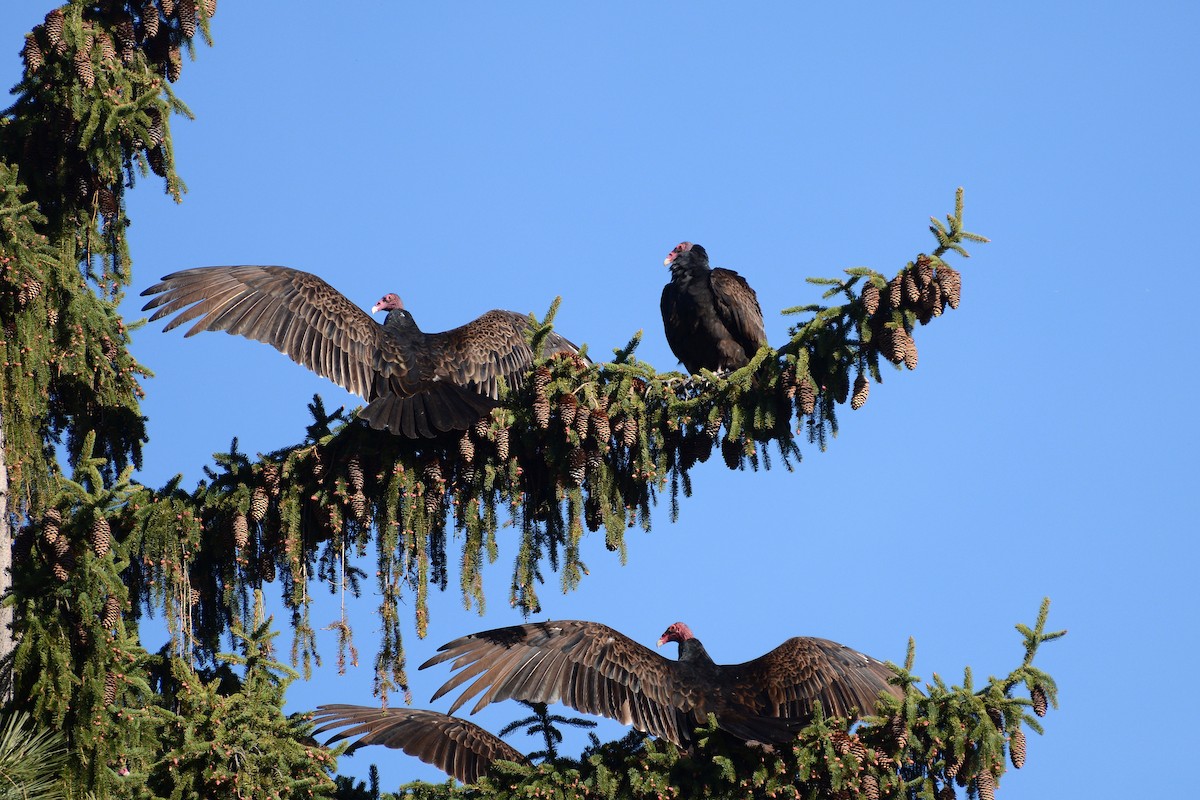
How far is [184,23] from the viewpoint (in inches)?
273

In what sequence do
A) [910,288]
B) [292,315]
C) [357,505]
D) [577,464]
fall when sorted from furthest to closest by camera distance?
[292,315] → [577,464] → [357,505] → [910,288]

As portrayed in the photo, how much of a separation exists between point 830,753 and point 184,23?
4132 millimetres

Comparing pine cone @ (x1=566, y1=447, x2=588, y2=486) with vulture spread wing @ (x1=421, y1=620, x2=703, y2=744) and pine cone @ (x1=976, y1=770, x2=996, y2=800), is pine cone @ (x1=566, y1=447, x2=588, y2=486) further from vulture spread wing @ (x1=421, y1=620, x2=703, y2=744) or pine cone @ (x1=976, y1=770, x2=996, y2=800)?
pine cone @ (x1=976, y1=770, x2=996, y2=800)

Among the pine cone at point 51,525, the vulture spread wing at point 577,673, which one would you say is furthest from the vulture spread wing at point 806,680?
the pine cone at point 51,525

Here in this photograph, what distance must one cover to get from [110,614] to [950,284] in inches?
123

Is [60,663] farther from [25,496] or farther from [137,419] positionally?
[137,419]

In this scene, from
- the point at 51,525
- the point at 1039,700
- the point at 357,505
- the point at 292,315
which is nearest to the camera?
the point at 51,525

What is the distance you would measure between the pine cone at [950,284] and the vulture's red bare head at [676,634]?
2852 millimetres

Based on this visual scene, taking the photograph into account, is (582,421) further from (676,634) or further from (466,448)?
(676,634)

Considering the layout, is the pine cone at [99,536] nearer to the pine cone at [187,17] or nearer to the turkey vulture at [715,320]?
the pine cone at [187,17]

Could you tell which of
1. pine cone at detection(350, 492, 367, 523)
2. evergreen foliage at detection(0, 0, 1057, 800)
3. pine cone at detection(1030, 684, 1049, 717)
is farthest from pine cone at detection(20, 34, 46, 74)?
pine cone at detection(1030, 684, 1049, 717)

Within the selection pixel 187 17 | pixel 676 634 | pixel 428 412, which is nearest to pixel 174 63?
pixel 187 17

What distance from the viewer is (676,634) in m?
8.29

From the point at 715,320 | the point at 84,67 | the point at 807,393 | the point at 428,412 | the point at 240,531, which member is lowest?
the point at 240,531
